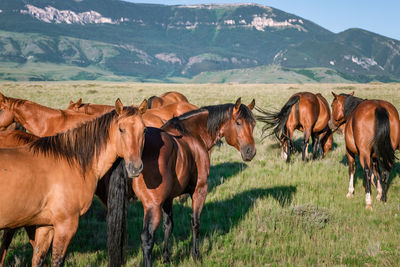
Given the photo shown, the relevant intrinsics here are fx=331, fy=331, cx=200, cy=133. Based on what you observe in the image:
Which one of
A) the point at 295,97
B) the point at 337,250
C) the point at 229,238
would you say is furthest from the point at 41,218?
the point at 295,97

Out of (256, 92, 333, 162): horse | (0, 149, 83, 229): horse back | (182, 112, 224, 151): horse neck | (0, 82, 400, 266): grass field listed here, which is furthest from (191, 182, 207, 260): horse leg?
(256, 92, 333, 162): horse

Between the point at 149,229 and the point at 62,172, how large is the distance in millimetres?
1148

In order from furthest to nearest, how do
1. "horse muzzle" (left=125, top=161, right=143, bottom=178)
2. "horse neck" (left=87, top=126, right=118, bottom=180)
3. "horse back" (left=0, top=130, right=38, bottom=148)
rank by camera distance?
"horse back" (left=0, top=130, right=38, bottom=148) < "horse neck" (left=87, top=126, right=118, bottom=180) < "horse muzzle" (left=125, top=161, right=143, bottom=178)

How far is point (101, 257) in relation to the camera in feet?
15.4

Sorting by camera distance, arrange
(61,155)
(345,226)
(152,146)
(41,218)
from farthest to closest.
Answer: (345,226) < (152,146) < (61,155) < (41,218)

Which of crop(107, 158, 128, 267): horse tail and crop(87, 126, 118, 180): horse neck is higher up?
crop(87, 126, 118, 180): horse neck

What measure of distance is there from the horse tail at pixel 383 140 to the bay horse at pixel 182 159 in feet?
10.4

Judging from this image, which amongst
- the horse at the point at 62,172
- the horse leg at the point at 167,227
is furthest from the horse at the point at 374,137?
the horse at the point at 62,172

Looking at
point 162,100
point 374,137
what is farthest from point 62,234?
point 162,100

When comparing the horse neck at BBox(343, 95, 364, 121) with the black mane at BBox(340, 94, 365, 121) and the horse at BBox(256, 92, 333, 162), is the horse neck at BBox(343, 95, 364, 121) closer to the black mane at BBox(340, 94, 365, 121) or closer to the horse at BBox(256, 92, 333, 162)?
the black mane at BBox(340, 94, 365, 121)

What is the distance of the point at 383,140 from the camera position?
22.0ft

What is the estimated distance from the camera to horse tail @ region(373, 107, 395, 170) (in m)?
6.68

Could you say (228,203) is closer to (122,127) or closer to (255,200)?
(255,200)

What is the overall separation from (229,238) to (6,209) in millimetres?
3425
